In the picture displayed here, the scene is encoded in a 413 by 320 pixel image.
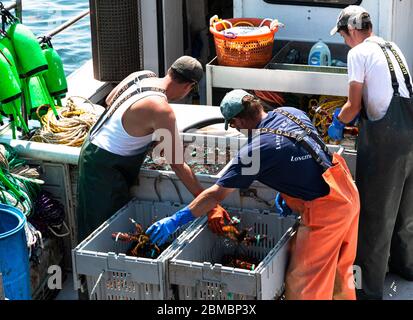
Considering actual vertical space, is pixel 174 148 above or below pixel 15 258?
above

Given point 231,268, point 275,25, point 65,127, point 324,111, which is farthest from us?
point 275,25

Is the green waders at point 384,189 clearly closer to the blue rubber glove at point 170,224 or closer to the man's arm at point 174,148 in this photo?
the man's arm at point 174,148

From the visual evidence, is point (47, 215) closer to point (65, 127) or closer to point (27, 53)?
point (65, 127)

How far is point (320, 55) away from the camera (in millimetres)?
6762

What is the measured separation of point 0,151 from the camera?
5.68 metres

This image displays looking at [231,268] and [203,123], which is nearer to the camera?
[231,268]

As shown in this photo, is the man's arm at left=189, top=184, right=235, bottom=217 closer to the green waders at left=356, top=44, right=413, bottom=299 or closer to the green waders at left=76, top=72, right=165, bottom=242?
the green waders at left=76, top=72, right=165, bottom=242

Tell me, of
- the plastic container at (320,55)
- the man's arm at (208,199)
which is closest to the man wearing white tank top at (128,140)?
the man's arm at (208,199)

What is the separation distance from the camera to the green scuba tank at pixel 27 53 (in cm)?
629

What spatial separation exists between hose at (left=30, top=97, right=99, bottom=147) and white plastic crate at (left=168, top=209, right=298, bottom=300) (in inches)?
62.7

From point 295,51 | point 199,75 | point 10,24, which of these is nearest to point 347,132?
point 295,51

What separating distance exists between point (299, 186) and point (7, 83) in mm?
2423

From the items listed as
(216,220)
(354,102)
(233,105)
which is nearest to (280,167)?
(233,105)

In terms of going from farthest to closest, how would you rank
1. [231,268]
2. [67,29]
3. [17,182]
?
[67,29] → [17,182] → [231,268]
